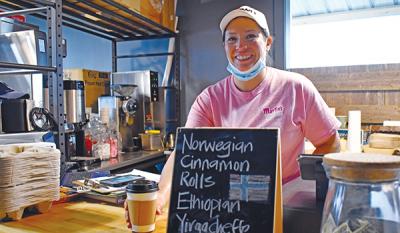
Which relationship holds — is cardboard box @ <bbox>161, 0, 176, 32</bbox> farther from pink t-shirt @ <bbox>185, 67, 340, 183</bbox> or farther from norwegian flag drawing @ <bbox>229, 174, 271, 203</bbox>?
norwegian flag drawing @ <bbox>229, 174, 271, 203</bbox>

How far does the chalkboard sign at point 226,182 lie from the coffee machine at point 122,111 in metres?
2.36

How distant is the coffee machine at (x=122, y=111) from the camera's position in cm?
311

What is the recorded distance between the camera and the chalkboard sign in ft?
2.40

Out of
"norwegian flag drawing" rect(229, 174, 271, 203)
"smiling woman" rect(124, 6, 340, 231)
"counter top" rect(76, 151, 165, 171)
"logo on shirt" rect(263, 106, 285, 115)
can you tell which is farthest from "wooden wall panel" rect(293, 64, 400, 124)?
"norwegian flag drawing" rect(229, 174, 271, 203)

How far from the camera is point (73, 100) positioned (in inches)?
95.2

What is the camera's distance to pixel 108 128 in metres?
2.95

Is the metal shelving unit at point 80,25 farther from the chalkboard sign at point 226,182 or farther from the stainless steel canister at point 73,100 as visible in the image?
the chalkboard sign at point 226,182

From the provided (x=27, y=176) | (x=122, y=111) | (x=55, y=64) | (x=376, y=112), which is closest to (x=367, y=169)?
(x=27, y=176)

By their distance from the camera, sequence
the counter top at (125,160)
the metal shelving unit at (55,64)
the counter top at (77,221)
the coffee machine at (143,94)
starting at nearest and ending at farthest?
the counter top at (77,221), the metal shelving unit at (55,64), the counter top at (125,160), the coffee machine at (143,94)

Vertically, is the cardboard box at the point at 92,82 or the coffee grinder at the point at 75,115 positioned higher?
the cardboard box at the point at 92,82

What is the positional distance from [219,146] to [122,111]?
8.02 feet

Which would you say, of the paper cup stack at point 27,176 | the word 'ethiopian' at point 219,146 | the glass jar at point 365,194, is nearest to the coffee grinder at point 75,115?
the paper cup stack at point 27,176

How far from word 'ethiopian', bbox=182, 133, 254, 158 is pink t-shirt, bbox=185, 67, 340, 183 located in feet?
2.07

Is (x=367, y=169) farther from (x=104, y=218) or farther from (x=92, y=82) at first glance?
(x=92, y=82)
